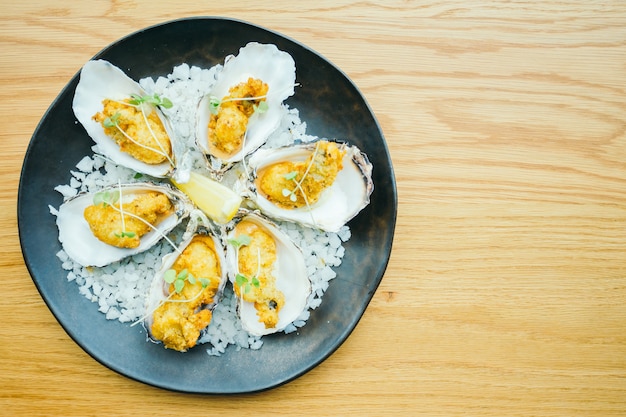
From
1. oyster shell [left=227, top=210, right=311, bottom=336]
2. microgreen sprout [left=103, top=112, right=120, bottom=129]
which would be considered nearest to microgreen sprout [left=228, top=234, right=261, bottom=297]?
oyster shell [left=227, top=210, right=311, bottom=336]

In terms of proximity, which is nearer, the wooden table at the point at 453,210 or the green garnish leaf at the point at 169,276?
the green garnish leaf at the point at 169,276

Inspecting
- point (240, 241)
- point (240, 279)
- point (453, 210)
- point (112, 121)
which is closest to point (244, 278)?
point (240, 279)

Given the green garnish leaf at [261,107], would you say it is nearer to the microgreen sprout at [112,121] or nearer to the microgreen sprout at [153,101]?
the microgreen sprout at [153,101]

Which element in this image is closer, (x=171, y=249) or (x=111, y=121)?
(x=111, y=121)

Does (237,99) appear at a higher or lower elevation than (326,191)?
higher

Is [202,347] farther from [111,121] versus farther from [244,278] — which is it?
[111,121]

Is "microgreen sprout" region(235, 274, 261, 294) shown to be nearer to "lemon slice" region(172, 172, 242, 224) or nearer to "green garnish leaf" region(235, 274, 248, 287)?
"green garnish leaf" region(235, 274, 248, 287)

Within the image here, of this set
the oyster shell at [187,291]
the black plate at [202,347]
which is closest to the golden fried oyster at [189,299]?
the oyster shell at [187,291]
